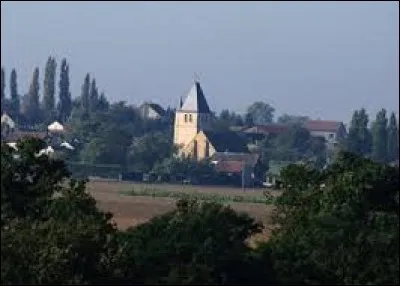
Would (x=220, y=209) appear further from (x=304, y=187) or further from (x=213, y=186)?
(x=213, y=186)

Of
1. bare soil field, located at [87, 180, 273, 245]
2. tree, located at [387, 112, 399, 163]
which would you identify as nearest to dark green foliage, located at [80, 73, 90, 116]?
tree, located at [387, 112, 399, 163]

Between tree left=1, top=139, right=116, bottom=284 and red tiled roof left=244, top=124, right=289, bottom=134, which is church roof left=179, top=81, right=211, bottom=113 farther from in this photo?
tree left=1, top=139, right=116, bottom=284

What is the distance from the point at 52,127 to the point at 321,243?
323 ft

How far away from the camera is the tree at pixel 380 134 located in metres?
106

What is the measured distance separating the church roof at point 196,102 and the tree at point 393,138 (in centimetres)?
1681

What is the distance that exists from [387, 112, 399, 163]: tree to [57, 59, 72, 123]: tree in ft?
104

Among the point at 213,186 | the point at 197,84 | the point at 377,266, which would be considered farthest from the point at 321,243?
the point at 197,84

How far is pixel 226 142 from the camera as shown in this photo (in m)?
109

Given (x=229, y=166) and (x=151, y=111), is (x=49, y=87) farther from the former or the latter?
(x=229, y=166)

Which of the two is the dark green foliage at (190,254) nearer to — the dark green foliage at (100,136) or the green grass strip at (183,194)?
the green grass strip at (183,194)

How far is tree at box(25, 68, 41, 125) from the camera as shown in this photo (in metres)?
131

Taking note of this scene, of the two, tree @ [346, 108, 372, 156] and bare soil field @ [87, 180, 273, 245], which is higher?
tree @ [346, 108, 372, 156]

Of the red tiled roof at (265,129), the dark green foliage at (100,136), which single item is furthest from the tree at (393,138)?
the dark green foliage at (100,136)

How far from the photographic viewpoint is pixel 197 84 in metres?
123
